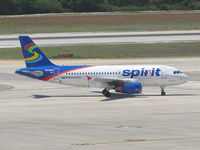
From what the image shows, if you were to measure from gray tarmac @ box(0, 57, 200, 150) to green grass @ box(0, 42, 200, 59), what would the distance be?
34584 mm

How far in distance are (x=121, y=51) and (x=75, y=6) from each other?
93.9m

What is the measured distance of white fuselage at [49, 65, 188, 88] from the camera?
5522 cm

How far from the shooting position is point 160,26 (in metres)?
151

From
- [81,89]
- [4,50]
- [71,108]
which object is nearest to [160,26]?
[4,50]

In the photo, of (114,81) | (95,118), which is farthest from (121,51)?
(95,118)

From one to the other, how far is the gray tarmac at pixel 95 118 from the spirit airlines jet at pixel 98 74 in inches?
66.6

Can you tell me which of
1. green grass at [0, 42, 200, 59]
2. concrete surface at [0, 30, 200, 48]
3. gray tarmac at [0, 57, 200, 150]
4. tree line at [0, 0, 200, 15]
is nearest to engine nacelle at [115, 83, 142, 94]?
gray tarmac at [0, 57, 200, 150]

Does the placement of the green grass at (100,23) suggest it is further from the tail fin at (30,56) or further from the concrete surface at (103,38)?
the tail fin at (30,56)

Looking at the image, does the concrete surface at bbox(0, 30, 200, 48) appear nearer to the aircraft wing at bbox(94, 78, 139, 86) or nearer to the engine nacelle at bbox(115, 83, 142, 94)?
the aircraft wing at bbox(94, 78, 139, 86)

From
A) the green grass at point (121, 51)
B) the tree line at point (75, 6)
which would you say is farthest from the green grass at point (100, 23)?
the green grass at point (121, 51)

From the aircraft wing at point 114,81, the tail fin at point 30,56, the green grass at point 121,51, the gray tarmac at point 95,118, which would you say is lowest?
the gray tarmac at point 95,118

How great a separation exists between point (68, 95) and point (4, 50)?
54.7 metres

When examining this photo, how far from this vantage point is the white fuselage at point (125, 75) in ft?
181

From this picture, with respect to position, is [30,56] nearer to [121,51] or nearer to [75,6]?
[121,51]
